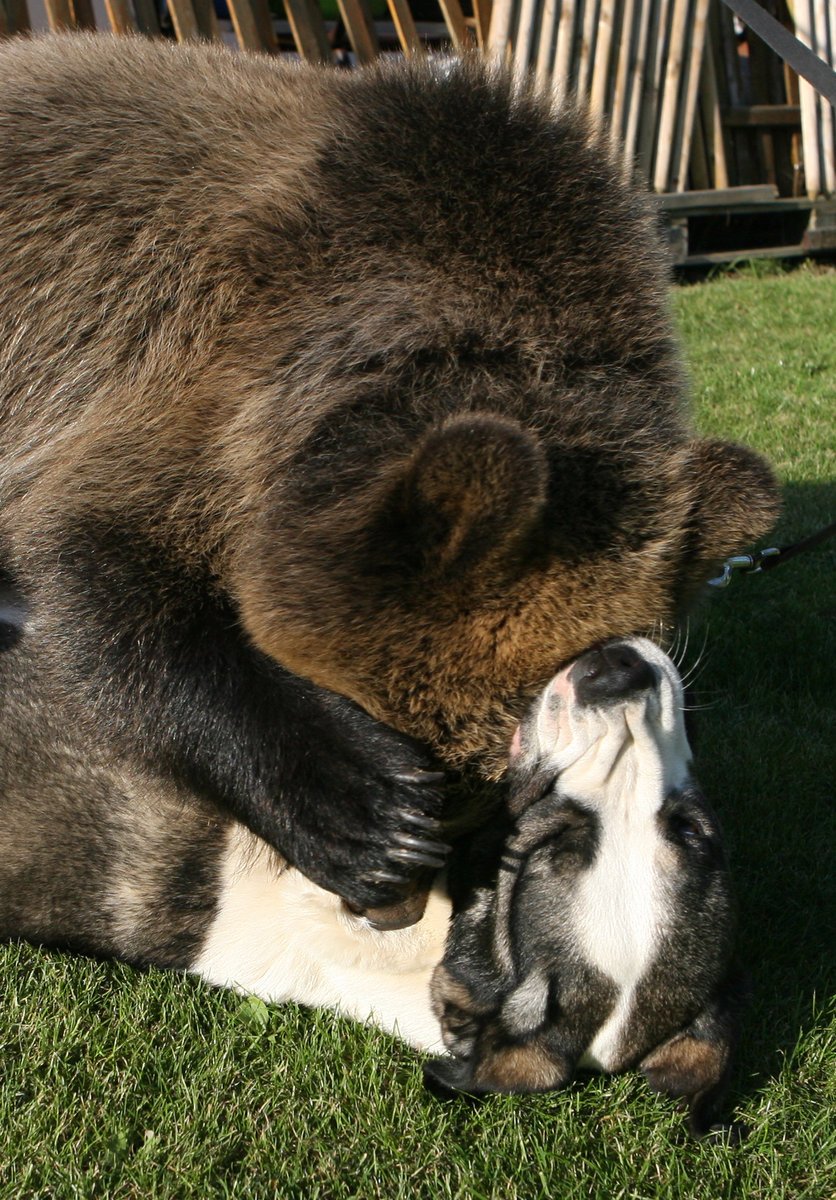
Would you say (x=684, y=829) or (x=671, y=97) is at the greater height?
(x=684, y=829)

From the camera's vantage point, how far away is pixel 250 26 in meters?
9.09

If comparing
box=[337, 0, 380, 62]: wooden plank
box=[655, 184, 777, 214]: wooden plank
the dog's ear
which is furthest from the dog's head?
box=[655, 184, 777, 214]: wooden plank

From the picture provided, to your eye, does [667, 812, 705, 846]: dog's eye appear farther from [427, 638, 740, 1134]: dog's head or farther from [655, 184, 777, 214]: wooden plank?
[655, 184, 777, 214]: wooden plank

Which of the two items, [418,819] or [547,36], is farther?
[547,36]

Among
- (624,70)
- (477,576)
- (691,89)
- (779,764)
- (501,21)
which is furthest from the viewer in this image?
(691,89)

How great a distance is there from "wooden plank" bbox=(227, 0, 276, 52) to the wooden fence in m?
0.01

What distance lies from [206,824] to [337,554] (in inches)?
47.3

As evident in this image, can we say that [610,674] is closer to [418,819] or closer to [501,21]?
[418,819]

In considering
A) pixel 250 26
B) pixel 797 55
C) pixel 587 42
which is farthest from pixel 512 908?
pixel 587 42

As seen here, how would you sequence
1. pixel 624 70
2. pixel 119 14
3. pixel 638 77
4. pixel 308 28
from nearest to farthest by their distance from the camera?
pixel 119 14 < pixel 308 28 < pixel 624 70 < pixel 638 77

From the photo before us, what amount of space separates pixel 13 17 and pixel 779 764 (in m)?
6.63

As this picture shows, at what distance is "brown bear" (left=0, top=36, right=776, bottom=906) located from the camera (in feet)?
9.76

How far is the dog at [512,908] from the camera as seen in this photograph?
117 inches

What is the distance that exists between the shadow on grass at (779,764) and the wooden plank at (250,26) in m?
5.25
